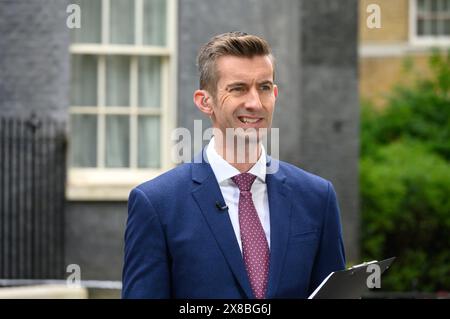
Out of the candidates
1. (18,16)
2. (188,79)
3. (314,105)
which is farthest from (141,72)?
(314,105)

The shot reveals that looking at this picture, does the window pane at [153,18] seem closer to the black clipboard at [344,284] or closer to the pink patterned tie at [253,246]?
the pink patterned tie at [253,246]

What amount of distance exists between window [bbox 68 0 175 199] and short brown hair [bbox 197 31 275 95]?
884 centimetres

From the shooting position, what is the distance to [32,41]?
12391mm

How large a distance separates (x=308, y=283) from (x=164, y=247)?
521mm

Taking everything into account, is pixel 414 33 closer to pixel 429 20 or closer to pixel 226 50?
pixel 429 20

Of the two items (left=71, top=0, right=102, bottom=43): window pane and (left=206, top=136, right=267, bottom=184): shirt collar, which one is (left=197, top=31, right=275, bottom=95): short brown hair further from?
(left=71, top=0, right=102, bottom=43): window pane

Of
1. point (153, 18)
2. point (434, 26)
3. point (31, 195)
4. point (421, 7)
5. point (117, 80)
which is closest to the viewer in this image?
point (31, 195)

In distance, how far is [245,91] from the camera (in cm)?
368

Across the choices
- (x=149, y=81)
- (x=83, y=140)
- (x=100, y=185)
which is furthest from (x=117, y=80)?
(x=100, y=185)

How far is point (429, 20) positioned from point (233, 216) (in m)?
23.1

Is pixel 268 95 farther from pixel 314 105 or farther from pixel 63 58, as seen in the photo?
pixel 314 105

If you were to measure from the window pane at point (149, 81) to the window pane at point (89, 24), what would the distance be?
0.63 metres

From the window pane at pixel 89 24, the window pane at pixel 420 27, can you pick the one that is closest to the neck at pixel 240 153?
the window pane at pixel 89 24

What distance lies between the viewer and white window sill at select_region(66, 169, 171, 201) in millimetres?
12492
